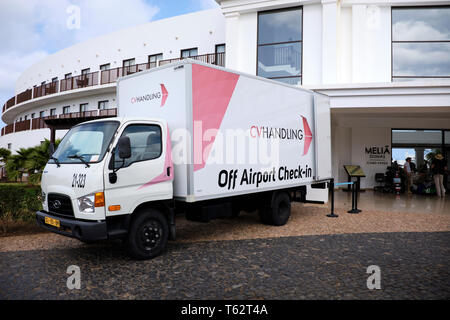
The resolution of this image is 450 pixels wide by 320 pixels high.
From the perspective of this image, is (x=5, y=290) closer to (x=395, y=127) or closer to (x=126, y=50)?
(x=395, y=127)

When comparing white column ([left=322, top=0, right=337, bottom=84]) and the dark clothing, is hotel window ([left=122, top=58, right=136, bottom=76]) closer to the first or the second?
white column ([left=322, top=0, right=337, bottom=84])

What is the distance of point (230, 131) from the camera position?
607 cm

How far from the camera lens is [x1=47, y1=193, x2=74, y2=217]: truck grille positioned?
4848mm

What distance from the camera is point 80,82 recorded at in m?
23.4

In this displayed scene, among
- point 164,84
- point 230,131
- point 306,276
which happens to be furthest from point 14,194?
point 306,276

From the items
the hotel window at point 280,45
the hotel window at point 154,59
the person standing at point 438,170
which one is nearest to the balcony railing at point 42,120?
the hotel window at point 154,59

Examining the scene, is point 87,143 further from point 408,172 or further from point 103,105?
point 103,105

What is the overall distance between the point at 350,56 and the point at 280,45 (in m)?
2.90

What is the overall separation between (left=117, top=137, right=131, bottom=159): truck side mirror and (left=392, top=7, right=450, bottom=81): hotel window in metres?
12.2

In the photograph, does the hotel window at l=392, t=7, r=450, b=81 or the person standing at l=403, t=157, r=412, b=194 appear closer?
the hotel window at l=392, t=7, r=450, b=81

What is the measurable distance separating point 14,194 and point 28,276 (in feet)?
13.8

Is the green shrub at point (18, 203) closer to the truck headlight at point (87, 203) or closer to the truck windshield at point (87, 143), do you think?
the truck windshield at point (87, 143)

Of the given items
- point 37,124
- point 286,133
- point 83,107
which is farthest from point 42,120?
point 286,133

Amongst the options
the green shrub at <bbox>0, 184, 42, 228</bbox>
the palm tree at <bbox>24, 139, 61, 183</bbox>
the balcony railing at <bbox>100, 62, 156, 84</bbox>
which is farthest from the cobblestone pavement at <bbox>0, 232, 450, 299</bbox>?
the balcony railing at <bbox>100, 62, 156, 84</bbox>
